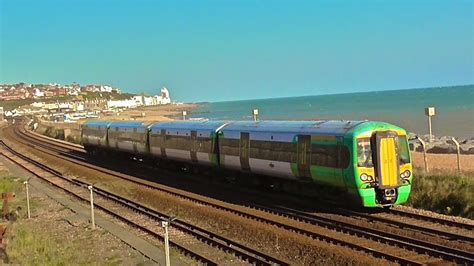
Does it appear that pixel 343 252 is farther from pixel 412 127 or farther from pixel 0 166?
pixel 412 127

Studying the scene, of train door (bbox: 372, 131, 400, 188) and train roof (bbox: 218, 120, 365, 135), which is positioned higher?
train roof (bbox: 218, 120, 365, 135)

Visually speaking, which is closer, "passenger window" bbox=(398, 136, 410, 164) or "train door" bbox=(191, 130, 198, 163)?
"passenger window" bbox=(398, 136, 410, 164)

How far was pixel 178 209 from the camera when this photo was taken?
20844mm

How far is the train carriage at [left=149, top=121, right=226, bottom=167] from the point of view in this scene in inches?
1065

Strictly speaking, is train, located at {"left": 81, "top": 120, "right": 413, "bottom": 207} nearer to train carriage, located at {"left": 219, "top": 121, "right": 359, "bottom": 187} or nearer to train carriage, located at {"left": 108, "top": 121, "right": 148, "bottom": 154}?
train carriage, located at {"left": 219, "top": 121, "right": 359, "bottom": 187}

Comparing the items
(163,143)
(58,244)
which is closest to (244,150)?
(58,244)

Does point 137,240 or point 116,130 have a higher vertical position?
point 116,130

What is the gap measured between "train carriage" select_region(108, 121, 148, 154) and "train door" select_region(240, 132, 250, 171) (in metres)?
12.1

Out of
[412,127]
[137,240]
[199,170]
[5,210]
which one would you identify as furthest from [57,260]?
[412,127]

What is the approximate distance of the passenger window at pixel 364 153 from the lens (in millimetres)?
17297

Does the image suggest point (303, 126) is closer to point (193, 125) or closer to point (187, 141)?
point (187, 141)

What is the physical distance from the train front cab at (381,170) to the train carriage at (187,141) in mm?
10049

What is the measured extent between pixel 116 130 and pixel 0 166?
9.07 m

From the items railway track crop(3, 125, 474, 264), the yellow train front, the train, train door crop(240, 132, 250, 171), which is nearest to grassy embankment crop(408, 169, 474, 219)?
the train
